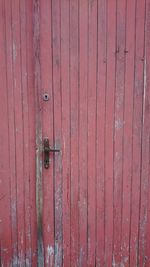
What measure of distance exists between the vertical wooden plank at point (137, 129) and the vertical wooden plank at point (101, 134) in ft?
0.73

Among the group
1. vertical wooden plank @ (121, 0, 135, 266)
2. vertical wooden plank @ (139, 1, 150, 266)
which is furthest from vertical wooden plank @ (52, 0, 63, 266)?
vertical wooden plank @ (139, 1, 150, 266)

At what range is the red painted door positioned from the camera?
6.56 ft

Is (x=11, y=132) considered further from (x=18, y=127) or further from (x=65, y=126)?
(x=65, y=126)

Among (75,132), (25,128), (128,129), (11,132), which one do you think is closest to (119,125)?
(128,129)

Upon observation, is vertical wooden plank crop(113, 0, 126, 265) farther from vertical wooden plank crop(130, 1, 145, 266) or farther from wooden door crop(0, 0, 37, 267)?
wooden door crop(0, 0, 37, 267)

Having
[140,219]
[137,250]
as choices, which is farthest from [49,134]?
[137,250]

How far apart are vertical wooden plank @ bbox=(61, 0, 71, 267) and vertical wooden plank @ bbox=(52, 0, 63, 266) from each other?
3 cm

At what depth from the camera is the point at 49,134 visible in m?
2.11

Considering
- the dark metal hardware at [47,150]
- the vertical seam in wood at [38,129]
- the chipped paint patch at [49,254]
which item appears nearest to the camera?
the vertical seam in wood at [38,129]

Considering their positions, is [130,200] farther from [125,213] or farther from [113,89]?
[113,89]

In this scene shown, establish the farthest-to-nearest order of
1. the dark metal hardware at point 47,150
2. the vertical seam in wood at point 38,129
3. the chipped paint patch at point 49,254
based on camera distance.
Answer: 1. the chipped paint patch at point 49,254
2. the dark metal hardware at point 47,150
3. the vertical seam in wood at point 38,129

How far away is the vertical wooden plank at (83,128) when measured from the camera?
1996 mm

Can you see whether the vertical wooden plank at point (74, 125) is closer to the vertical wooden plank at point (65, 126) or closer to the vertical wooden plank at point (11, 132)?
the vertical wooden plank at point (65, 126)

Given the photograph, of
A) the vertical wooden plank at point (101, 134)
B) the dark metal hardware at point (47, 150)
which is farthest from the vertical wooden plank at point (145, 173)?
the dark metal hardware at point (47, 150)
